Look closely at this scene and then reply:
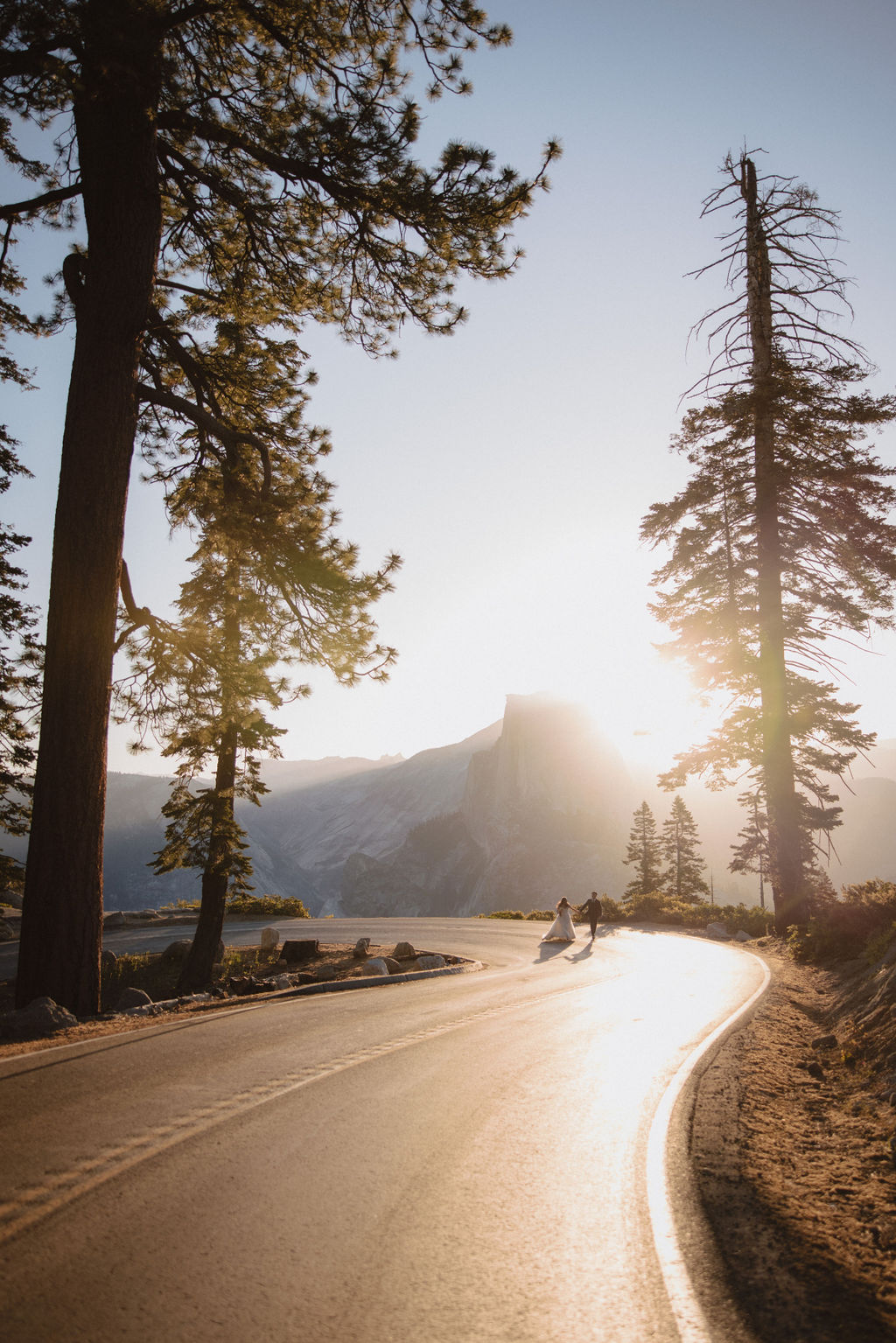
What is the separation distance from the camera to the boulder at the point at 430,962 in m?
15.3

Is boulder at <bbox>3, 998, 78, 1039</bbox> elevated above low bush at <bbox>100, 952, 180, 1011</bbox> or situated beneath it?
elevated above

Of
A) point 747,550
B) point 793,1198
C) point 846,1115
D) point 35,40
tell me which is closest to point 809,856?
point 747,550

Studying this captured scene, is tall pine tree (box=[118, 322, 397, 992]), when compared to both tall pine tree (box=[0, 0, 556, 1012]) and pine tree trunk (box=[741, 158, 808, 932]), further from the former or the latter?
pine tree trunk (box=[741, 158, 808, 932])

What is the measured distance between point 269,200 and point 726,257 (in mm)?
13376

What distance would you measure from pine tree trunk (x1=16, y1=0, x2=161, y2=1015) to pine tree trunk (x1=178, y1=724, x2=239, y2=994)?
6.48 meters

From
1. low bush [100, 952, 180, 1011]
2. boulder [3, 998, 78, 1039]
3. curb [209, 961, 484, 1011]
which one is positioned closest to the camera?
boulder [3, 998, 78, 1039]

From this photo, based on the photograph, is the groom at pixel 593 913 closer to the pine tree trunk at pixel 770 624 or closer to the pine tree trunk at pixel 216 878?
the pine tree trunk at pixel 770 624

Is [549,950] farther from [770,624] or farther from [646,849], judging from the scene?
[646,849]

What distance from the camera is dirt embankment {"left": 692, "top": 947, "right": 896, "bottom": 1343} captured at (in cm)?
279

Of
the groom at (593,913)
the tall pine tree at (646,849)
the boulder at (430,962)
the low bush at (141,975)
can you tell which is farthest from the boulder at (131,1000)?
the tall pine tree at (646,849)

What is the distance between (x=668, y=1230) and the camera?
3.28 m

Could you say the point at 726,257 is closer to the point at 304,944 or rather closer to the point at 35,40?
the point at 35,40

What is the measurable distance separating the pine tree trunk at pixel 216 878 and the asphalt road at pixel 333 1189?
843 centimetres

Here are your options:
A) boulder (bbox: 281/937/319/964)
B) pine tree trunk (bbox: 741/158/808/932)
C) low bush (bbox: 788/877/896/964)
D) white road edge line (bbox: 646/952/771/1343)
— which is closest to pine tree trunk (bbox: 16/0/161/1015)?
white road edge line (bbox: 646/952/771/1343)
